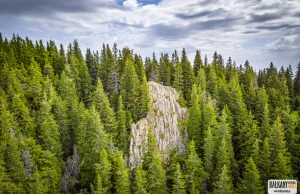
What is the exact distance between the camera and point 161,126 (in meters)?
54.2

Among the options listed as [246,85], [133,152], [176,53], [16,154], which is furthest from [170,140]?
[176,53]

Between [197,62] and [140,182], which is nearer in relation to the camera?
[140,182]

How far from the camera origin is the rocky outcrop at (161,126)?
48.8 metres

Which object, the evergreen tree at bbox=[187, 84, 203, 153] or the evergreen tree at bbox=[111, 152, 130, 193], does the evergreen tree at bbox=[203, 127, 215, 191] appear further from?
the evergreen tree at bbox=[111, 152, 130, 193]

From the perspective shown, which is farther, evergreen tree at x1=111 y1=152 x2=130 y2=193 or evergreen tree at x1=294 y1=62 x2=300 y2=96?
evergreen tree at x1=294 y1=62 x2=300 y2=96

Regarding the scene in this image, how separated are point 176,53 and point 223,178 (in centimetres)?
6096

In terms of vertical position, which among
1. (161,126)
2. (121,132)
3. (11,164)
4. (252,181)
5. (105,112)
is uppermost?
(105,112)

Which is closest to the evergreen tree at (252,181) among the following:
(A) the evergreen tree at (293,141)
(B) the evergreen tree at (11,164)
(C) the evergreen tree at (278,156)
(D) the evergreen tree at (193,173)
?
(C) the evergreen tree at (278,156)

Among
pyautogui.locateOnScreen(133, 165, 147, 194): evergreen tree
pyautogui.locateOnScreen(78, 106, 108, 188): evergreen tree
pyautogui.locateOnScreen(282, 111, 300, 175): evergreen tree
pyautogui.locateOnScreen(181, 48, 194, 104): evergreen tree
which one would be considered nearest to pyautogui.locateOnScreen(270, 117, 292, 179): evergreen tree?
pyautogui.locateOnScreen(282, 111, 300, 175): evergreen tree

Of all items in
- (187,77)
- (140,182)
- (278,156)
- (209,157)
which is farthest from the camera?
(187,77)

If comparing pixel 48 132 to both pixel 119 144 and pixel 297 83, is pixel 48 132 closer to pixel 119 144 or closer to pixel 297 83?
pixel 119 144

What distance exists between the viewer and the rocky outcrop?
48.8 meters

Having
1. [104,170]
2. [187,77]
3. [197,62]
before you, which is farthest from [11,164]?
[197,62]

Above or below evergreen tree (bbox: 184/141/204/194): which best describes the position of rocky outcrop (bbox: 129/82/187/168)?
above
